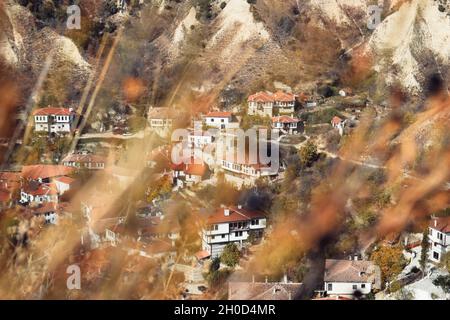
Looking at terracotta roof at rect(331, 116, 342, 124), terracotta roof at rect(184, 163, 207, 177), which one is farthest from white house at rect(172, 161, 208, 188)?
terracotta roof at rect(331, 116, 342, 124)

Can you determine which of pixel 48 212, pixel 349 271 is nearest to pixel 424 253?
pixel 349 271

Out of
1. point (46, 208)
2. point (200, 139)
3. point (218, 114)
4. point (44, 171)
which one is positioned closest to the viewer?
point (46, 208)

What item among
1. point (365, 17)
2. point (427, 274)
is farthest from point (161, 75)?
point (427, 274)

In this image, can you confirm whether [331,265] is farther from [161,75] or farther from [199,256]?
[161,75]

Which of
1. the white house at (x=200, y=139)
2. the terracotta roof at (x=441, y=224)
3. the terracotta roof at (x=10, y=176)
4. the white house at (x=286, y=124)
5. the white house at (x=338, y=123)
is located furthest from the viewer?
the white house at (x=286, y=124)

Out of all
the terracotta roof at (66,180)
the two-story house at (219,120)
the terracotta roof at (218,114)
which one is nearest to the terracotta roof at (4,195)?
the terracotta roof at (66,180)

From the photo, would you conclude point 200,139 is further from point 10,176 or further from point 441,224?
point 441,224

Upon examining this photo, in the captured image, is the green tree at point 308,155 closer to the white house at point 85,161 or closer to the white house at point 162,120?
the white house at point 162,120
